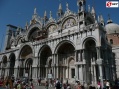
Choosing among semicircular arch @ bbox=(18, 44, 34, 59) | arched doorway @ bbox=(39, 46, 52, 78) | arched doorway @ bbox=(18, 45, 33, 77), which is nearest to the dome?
arched doorway @ bbox=(39, 46, 52, 78)

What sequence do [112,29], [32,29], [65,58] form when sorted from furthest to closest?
[112,29], [32,29], [65,58]

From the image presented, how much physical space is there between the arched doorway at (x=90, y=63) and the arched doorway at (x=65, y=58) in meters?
4.35

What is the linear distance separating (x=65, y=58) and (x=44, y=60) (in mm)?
6355

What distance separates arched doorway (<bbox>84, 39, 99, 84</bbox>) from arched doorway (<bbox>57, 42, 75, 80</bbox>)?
435cm

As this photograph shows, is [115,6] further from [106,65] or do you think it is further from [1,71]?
[1,71]

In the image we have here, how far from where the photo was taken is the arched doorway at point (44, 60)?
33.3 m

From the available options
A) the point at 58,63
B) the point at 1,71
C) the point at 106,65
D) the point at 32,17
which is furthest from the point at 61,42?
the point at 1,71

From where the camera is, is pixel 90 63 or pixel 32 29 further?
pixel 32 29

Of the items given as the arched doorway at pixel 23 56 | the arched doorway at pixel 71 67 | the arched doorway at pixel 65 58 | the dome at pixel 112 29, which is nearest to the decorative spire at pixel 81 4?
the arched doorway at pixel 65 58

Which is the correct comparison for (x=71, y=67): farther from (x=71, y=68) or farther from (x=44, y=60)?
(x=44, y=60)

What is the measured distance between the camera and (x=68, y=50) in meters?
30.6

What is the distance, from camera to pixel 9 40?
52594 millimetres

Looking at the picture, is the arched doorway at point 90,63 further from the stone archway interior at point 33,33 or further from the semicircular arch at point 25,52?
the stone archway interior at point 33,33

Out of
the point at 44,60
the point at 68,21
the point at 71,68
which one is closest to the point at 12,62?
the point at 44,60
